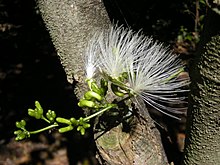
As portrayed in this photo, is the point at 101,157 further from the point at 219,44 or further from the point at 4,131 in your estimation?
the point at 4,131

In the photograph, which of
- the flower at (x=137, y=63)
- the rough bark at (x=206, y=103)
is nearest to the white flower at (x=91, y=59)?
the flower at (x=137, y=63)

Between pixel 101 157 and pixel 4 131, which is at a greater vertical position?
pixel 4 131

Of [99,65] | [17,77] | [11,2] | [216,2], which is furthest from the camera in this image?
[11,2]

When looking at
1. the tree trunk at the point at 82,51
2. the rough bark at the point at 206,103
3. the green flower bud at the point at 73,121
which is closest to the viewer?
the rough bark at the point at 206,103

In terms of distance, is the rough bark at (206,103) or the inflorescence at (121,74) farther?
the inflorescence at (121,74)

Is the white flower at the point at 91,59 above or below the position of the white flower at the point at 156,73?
above

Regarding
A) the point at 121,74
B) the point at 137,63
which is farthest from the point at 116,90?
the point at 137,63

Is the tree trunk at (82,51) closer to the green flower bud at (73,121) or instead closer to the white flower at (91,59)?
the white flower at (91,59)


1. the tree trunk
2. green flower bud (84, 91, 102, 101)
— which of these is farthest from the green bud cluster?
the tree trunk

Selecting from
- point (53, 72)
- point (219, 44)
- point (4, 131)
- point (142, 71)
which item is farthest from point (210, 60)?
point (53, 72)
